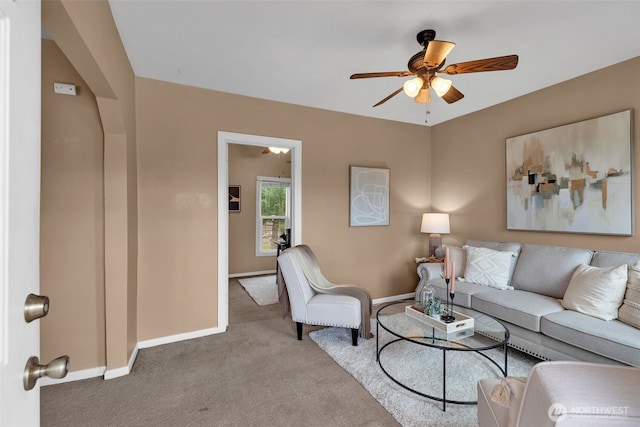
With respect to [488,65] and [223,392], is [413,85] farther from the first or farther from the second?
[223,392]

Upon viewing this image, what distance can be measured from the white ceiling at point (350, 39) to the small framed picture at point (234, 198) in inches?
120

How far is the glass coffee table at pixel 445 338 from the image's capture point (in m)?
2.02

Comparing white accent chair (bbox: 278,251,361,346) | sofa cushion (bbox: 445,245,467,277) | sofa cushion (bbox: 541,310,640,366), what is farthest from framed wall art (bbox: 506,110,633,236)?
white accent chair (bbox: 278,251,361,346)

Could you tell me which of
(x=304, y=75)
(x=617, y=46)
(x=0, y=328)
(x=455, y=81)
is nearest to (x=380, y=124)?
(x=455, y=81)

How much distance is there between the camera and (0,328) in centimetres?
59

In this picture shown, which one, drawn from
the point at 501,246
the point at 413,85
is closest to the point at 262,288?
the point at 501,246

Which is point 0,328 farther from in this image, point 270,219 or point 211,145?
point 270,219

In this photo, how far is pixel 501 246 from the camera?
347cm

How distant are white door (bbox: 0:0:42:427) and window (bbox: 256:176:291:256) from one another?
564 centimetres

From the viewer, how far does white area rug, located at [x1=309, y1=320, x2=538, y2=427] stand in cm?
193

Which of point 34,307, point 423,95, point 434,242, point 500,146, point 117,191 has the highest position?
point 423,95

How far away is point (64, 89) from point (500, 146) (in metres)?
4.37

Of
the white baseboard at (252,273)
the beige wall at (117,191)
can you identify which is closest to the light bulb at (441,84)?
the beige wall at (117,191)

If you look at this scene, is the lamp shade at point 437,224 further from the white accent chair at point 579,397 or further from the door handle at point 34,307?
the door handle at point 34,307
